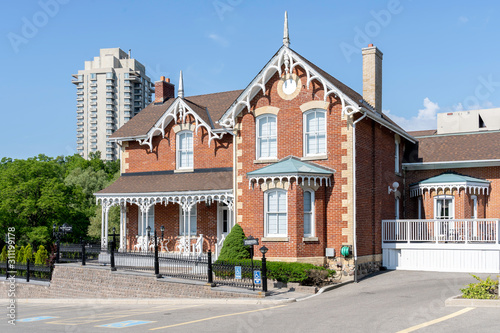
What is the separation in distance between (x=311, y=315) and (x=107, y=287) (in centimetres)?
1228

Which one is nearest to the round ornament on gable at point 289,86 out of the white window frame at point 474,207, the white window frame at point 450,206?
the white window frame at point 450,206

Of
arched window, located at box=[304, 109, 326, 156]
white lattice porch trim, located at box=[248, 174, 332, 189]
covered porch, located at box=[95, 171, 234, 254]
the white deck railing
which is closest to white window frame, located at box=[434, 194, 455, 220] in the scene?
the white deck railing

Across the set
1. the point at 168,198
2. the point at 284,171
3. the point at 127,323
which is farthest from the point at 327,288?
the point at 168,198

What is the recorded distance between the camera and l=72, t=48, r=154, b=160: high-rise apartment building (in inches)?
6644

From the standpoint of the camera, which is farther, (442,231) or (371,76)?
(371,76)

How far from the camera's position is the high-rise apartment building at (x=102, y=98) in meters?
169

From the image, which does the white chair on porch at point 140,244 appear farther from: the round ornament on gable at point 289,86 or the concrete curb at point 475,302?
the concrete curb at point 475,302

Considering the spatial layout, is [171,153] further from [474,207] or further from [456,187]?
[474,207]

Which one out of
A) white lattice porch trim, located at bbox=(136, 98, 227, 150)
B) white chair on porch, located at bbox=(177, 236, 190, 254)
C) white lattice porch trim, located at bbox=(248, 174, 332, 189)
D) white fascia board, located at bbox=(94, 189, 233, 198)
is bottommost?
white chair on porch, located at bbox=(177, 236, 190, 254)

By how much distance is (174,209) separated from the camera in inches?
1177

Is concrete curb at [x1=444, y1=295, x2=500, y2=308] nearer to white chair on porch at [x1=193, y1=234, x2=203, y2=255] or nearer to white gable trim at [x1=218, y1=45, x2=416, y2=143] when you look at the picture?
white gable trim at [x1=218, y1=45, x2=416, y2=143]

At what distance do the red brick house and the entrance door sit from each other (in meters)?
0.06

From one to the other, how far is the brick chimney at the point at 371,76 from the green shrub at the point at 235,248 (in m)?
10.9

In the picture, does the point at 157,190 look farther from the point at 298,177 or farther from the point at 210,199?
the point at 298,177
